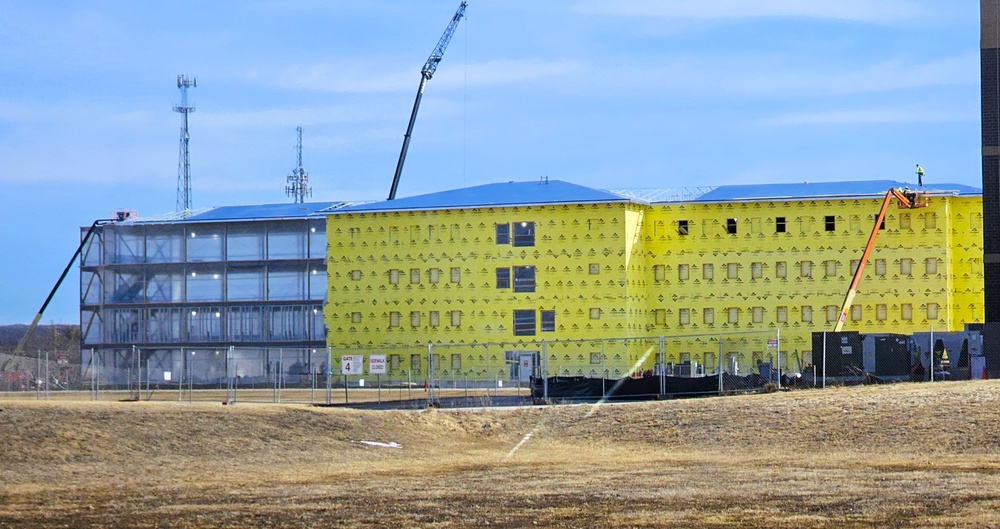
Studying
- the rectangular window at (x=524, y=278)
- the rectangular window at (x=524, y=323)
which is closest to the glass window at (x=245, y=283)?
the rectangular window at (x=524, y=278)

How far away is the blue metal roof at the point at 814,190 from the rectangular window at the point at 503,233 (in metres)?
10.5

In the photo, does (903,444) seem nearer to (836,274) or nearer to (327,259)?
(836,274)

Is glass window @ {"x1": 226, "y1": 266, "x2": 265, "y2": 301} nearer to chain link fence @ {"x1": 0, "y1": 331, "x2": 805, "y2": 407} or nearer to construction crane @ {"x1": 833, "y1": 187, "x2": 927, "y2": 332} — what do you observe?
chain link fence @ {"x1": 0, "y1": 331, "x2": 805, "y2": 407}

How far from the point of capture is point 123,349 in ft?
338

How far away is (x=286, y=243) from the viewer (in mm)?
100312

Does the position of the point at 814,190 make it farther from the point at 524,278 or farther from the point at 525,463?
the point at 525,463

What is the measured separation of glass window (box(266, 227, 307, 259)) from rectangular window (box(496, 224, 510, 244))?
15.1 m

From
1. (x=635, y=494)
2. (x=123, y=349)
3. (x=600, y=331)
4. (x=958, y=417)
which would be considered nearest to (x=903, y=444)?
(x=958, y=417)

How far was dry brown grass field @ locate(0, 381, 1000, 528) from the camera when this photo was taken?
22.6 m

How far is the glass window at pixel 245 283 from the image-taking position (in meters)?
101

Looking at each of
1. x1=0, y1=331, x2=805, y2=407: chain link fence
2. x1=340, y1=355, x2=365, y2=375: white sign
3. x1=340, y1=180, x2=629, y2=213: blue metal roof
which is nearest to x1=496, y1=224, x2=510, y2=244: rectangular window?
x1=340, y1=180, x2=629, y2=213: blue metal roof

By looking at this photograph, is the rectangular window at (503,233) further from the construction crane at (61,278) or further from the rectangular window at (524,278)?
the construction crane at (61,278)

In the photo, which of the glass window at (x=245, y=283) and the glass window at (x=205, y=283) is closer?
the glass window at (x=245, y=283)

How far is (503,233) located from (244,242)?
19.8 metres
